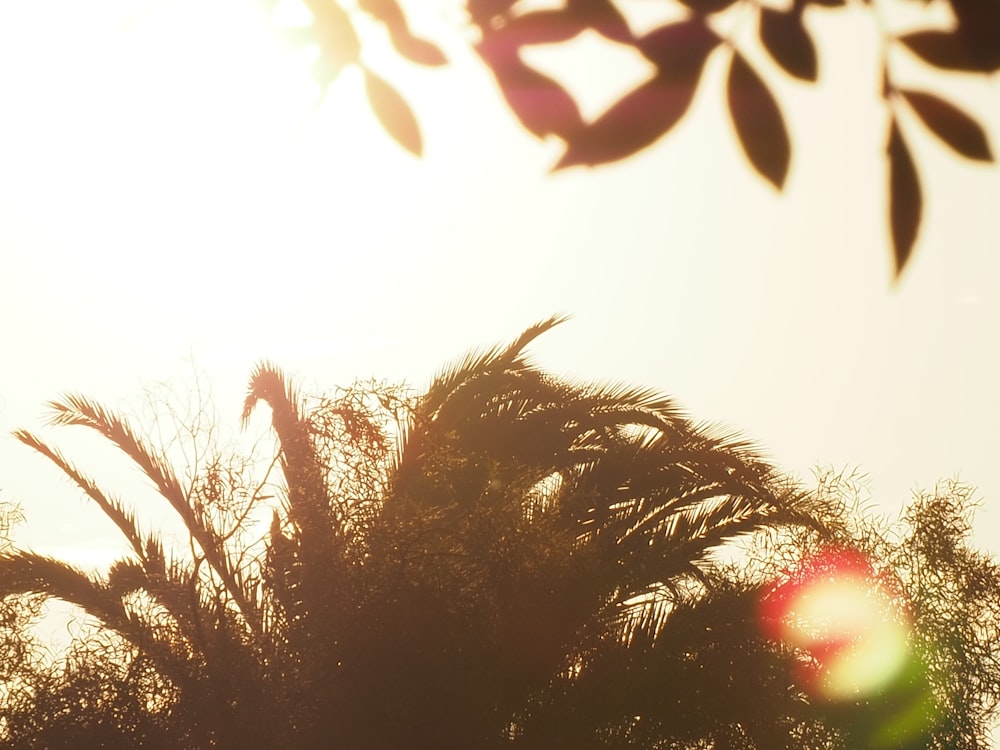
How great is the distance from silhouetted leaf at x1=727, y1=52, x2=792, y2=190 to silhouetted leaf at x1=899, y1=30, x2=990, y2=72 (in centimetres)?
25

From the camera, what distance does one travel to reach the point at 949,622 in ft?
35.4

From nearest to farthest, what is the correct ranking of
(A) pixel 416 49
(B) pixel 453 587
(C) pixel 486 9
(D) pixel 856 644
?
1. (C) pixel 486 9
2. (A) pixel 416 49
3. (B) pixel 453 587
4. (D) pixel 856 644

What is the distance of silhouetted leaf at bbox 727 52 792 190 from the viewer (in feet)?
5.00

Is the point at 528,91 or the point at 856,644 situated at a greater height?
the point at 528,91

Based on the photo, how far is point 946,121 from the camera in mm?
1589

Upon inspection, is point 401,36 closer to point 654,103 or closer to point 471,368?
point 654,103

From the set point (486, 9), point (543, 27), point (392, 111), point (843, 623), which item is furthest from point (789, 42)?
point (843, 623)

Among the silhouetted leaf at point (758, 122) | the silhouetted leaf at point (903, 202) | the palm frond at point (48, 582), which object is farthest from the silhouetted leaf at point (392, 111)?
the palm frond at point (48, 582)

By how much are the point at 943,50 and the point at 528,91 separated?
0.63 meters

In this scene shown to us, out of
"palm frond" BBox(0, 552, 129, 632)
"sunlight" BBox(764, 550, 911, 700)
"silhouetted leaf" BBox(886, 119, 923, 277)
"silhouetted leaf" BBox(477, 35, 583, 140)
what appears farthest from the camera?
"palm frond" BBox(0, 552, 129, 632)

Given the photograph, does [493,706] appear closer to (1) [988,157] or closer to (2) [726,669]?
(2) [726,669]

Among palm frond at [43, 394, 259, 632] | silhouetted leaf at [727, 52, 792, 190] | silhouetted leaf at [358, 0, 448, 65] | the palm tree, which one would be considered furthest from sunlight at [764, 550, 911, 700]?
silhouetted leaf at [727, 52, 792, 190]

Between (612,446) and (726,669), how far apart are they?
2.96 m

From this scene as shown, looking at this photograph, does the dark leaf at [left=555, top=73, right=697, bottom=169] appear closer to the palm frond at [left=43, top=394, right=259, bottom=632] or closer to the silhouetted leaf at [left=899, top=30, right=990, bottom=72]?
the silhouetted leaf at [left=899, top=30, right=990, bottom=72]
